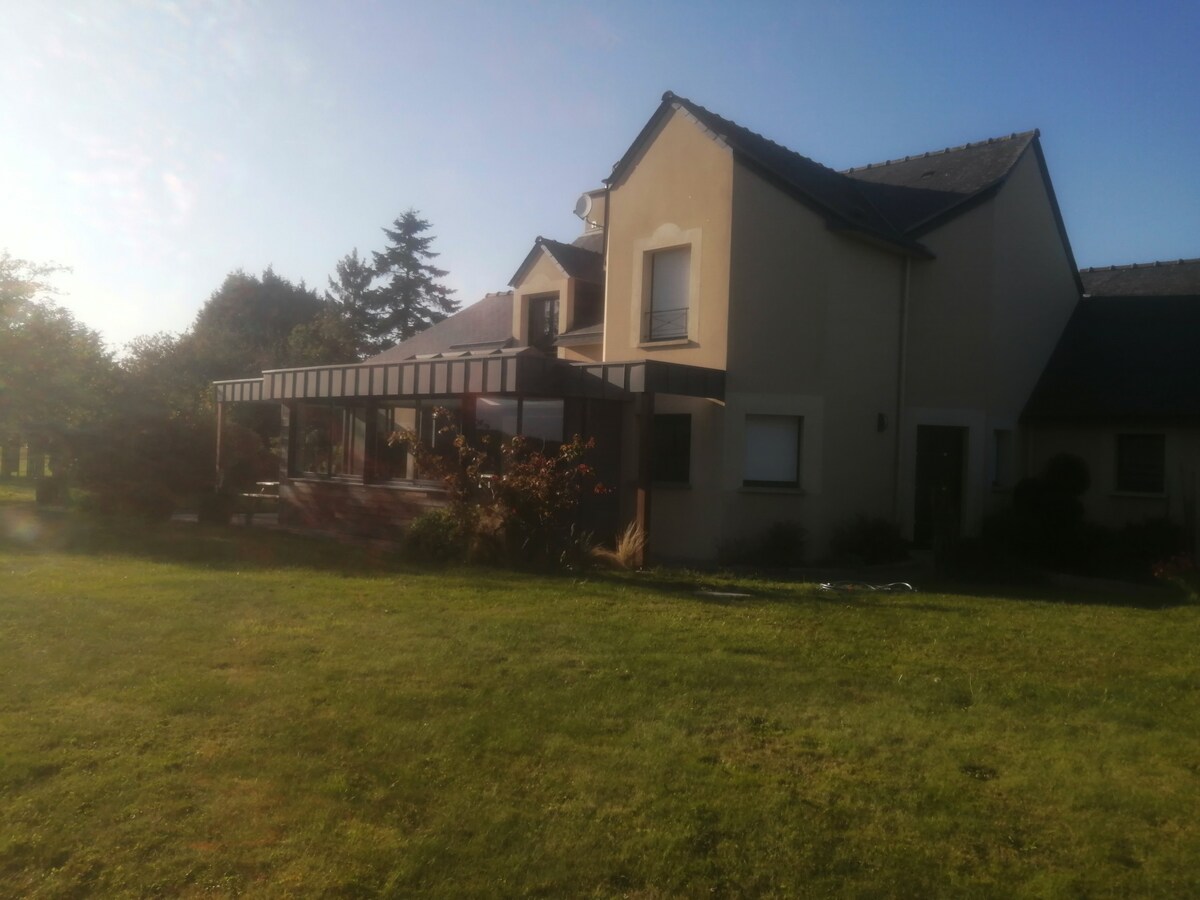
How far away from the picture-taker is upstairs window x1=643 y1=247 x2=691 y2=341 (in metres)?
16.7

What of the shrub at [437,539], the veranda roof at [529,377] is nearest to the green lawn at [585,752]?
the shrub at [437,539]

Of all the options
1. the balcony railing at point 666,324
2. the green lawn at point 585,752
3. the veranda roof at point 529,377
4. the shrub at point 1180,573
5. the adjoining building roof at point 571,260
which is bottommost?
the green lawn at point 585,752

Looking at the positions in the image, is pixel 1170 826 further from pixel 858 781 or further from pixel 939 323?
pixel 939 323

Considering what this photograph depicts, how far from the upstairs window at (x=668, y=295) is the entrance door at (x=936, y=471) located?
4.76m

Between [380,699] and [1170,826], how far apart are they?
4.65 metres

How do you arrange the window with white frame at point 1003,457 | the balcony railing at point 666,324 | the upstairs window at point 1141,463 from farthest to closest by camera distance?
the window with white frame at point 1003,457 → the upstairs window at point 1141,463 → the balcony railing at point 666,324

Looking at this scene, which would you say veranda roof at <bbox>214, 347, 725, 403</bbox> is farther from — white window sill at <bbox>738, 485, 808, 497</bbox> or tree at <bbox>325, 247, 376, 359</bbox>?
tree at <bbox>325, 247, 376, 359</bbox>

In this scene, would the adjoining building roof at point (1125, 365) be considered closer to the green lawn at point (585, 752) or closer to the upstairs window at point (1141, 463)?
the upstairs window at point (1141, 463)

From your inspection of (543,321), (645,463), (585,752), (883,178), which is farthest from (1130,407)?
(585,752)

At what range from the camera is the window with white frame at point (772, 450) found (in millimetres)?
16062

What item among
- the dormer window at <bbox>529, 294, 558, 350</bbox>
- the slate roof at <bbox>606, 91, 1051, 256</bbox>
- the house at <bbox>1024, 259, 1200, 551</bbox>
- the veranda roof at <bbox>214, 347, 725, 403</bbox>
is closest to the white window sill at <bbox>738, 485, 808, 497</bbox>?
the veranda roof at <bbox>214, 347, 725, 403</bbox>

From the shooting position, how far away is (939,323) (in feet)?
59.1

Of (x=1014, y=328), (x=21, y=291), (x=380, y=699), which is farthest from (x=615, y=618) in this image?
(x=21, y=291)

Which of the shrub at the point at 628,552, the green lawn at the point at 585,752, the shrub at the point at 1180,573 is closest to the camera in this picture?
the green lawn at the point at 585,752
